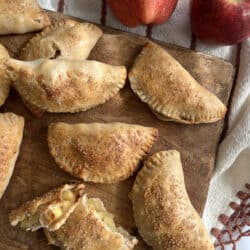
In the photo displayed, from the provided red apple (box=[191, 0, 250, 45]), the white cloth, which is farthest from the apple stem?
red apple (box=[191, 0, 250, 45])

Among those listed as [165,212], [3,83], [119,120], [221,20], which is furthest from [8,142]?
[221,20]

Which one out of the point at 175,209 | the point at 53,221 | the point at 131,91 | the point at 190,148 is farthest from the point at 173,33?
the point at 53,221

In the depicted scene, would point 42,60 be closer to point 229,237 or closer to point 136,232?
point 136,232

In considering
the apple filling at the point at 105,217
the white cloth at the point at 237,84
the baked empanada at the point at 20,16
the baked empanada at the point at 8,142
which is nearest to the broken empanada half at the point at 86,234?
the apple filling at the point at 105,217

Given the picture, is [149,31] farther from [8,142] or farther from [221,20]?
[8,142]

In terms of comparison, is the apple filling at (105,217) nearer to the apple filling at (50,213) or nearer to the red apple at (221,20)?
the apple filling at (50,213)

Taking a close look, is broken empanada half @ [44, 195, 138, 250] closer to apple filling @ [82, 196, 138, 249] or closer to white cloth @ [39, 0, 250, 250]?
apple filling @ [82, 196, 138, 249]
